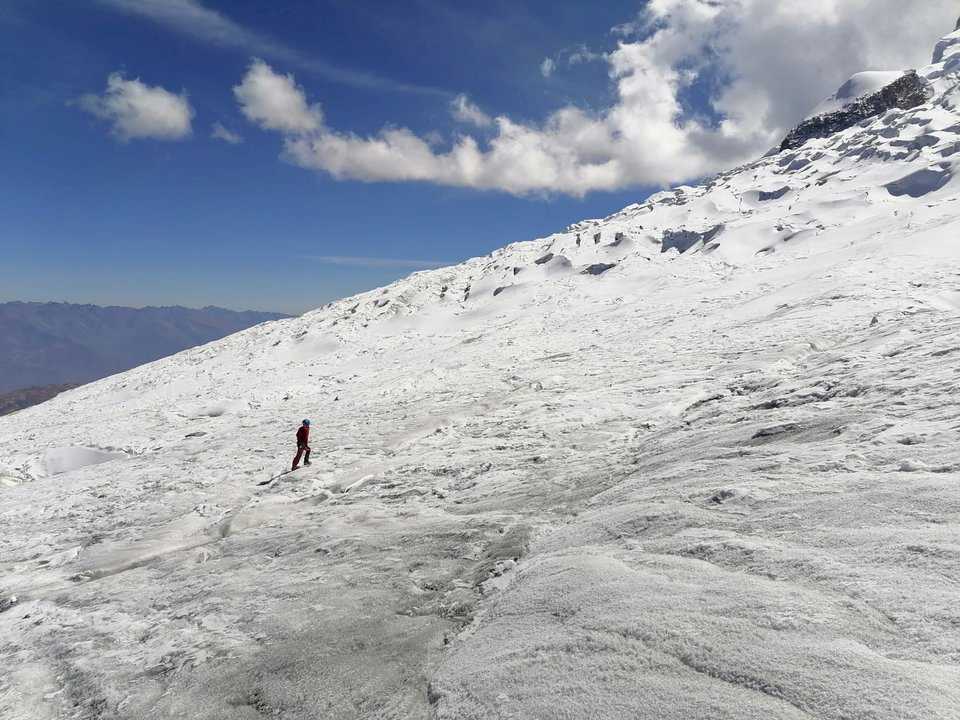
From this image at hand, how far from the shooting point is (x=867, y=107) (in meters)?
90.6

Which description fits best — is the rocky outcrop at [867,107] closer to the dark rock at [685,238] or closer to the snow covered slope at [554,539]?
the dark rock at [685,238]

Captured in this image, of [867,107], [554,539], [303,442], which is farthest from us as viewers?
[867,107]

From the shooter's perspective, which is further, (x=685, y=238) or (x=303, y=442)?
(x=685, y=238)

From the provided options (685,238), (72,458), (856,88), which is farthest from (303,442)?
(856,88)

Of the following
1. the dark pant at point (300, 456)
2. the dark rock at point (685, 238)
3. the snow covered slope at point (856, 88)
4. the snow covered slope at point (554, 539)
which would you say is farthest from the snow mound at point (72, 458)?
the snow covered slope at point (856, 88)

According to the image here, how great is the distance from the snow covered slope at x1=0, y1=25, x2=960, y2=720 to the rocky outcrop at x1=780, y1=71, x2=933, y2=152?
81.9 meters

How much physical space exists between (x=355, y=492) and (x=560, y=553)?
24.5 ft

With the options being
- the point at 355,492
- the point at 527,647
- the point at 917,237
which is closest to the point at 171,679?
the point at 527,647

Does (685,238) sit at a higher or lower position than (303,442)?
higher

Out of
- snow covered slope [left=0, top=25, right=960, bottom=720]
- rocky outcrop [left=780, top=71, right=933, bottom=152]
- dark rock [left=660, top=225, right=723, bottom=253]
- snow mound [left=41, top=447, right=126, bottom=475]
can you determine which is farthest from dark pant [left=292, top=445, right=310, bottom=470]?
rocky outcrop [left=780, top=71, right=933, bottom=152]

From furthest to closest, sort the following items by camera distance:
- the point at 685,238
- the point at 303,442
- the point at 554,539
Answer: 1. the point at 685,238
2. the point at 303,442
3. the point at 554,539

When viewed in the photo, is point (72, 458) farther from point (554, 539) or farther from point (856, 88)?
point (856, 88)

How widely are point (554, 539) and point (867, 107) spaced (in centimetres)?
11308

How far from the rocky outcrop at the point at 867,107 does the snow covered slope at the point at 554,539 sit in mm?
81855
